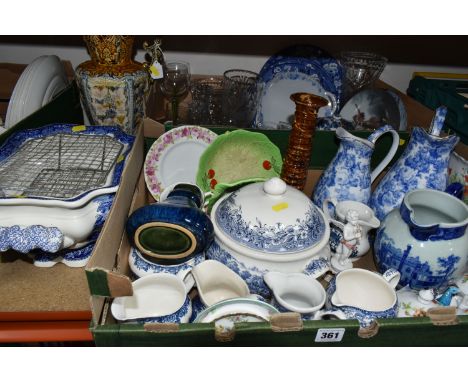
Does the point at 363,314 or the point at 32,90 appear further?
the point at 32,90

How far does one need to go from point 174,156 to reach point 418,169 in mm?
608

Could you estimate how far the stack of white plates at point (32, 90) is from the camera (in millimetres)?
1016

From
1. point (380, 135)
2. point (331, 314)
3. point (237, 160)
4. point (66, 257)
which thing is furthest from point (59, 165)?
point (380, 135)

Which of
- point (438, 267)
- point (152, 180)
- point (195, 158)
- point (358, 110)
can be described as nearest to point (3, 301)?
point (152, 180)

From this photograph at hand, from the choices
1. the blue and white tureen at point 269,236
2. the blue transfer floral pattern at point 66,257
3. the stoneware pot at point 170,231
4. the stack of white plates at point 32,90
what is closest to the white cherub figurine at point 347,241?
the blue and white tureen at point 269,236

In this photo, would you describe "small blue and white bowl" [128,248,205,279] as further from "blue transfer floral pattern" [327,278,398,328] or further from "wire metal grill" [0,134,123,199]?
"blue transfer floral pattern" [327,278,398,328]

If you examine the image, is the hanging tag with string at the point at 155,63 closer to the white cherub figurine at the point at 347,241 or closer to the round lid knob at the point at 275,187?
the round lid knob at the point at 275,187

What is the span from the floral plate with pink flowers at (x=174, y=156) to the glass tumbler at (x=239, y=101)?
179 mm

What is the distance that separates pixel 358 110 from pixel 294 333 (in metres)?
0.82

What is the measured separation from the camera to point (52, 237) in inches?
25.0

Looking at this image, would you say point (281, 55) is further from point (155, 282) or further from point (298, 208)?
point (155, 282)

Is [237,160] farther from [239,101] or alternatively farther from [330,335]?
[330,335]

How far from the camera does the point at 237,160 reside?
97cm

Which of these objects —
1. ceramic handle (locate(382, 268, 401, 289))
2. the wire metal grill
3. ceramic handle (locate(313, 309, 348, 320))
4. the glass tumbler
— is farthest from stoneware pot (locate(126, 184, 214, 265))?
the glass tumbler
